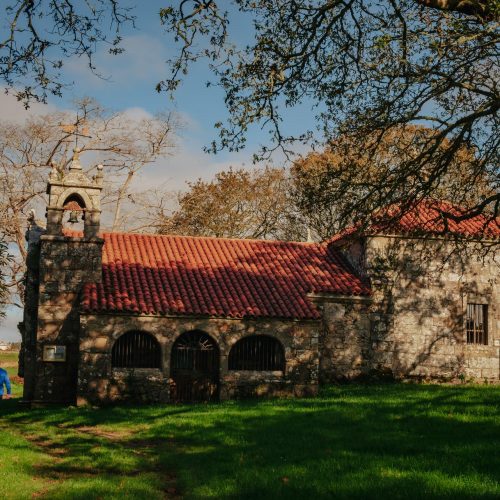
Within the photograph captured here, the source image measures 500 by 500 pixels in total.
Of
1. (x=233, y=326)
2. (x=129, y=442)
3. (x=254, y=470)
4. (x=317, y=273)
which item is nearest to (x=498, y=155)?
(x=254, y=470)

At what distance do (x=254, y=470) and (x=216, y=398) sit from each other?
36.0 feet

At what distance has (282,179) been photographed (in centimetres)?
4038

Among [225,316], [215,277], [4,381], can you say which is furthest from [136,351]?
[4,381]

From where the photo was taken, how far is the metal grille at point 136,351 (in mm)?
20938

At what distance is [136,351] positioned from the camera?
21078mm

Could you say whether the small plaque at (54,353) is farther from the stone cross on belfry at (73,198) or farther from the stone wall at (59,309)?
the stone cross on belfry at (73,198)

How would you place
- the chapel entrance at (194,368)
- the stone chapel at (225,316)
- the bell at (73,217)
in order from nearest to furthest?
the stone chapel at (225,316), the chapel entrance at (194,368), the bell at (73,217)

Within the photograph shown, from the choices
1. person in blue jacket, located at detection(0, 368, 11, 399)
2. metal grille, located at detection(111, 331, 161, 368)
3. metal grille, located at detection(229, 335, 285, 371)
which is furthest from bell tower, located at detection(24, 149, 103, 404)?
metal grille, located at detection(229, 335, 285, 371)

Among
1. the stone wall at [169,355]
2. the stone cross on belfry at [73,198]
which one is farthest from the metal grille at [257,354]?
the stone cross on belfry at [73,198]

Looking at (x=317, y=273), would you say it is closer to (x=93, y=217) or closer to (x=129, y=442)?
(x=93, y=217)

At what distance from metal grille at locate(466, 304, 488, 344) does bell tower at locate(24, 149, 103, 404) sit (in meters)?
12.3

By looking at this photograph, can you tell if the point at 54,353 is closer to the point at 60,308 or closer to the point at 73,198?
the point at 60,308

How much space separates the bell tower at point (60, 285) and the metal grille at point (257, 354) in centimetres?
457

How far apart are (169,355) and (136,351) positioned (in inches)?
38.6
